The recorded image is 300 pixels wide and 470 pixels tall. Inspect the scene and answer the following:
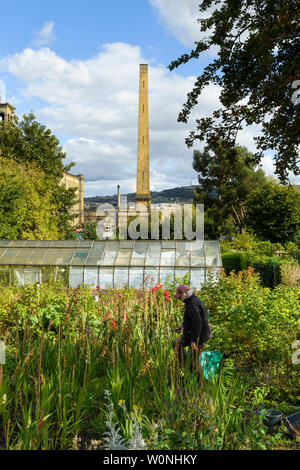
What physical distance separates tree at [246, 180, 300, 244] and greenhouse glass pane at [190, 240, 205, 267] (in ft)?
44.9

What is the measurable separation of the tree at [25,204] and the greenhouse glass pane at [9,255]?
9011mm

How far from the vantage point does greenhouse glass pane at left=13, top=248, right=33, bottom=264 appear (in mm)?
15755

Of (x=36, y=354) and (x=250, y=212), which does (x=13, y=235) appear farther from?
(x=36, y=354)

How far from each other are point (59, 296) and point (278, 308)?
4140mm

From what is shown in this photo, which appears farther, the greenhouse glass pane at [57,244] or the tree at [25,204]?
the tree at [25,204]

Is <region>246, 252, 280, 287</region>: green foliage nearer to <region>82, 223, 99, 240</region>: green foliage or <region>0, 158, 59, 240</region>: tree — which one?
<region>0, 158, 59, 240</region>: tree

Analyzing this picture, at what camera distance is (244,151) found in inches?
2064

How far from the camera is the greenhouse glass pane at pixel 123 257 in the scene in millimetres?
15472

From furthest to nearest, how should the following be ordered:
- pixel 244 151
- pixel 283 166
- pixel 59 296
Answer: pixel 244 151 < pixel 59 296 < pixel 283 166

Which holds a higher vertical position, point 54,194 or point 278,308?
point 54,194

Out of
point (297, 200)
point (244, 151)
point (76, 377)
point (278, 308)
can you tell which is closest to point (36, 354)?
point (76, 377)

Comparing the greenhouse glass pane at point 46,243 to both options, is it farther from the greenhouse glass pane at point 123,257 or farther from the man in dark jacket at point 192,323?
the man in dark jacket at point 192,323

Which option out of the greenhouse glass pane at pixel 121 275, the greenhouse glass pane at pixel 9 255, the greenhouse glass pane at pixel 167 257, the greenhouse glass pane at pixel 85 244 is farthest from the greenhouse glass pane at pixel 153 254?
the greenhouse glass pane at pixel 9 255

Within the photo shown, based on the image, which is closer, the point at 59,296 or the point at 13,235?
the point at 59,296
